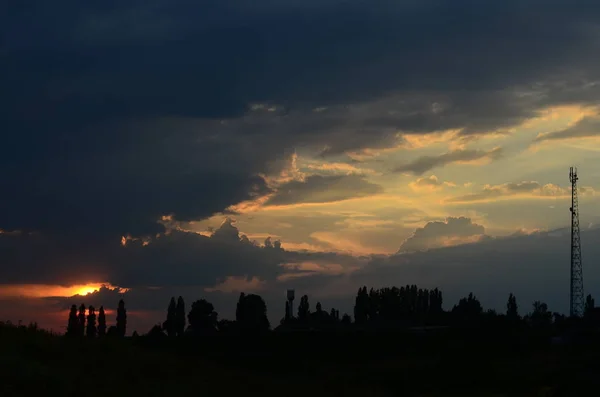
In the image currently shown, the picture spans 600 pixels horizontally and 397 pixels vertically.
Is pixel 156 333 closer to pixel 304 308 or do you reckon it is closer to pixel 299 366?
pixel 299 366

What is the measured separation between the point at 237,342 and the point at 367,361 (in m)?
19.6

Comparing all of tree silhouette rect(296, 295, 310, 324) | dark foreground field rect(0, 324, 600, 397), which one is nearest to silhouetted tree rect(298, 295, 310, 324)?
tree silhouette rect(296, 295, 310, 324)

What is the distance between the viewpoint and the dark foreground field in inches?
1215

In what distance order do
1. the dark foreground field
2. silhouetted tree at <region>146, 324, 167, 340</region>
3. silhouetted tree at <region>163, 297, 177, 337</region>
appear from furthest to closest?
silhouetted tree at <region>163, 297, 177, 337</region>, silhouetted tree at <region>146, 324, 167, 340</region>, the dark foreground field

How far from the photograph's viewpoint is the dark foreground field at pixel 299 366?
101 feet

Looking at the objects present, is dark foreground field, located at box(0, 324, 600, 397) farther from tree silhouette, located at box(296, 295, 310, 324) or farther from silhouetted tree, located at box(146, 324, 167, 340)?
tree silhouette, located at box(296, 295, 310, 324)

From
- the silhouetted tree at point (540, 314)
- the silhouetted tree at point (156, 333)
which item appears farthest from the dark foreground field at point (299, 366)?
the silhouetted tree at point (540, 314)

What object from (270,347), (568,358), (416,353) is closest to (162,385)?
(568,358)

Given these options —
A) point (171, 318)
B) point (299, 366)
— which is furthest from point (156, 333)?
point (171, 318)

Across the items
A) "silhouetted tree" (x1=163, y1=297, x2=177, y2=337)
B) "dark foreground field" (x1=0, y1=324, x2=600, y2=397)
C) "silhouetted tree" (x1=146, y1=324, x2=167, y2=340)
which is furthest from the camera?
"silhouetted tree" (x1=163, y1=297, x2=177, y2=337)

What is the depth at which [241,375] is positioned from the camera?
3978cm

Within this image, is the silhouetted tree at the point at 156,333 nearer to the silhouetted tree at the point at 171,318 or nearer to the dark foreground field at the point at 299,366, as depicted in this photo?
the dark foreground field at the point at 299,366

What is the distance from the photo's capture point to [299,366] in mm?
85312

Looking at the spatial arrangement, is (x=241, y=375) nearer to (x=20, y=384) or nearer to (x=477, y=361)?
(x=20, y=384)
